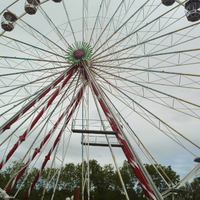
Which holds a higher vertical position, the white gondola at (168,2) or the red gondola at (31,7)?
the red gondola at (31,7)

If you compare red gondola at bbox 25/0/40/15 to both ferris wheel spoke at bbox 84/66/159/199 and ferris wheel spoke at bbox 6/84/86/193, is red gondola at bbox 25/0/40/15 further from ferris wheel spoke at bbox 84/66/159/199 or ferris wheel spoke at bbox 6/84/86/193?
ferris wheel spoke at bbox 84/66/159/199

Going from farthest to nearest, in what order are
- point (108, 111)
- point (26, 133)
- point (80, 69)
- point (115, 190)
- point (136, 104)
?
point (115, 190), point (80, 69), point (136, 104), point (26, 133), point (108, 111)

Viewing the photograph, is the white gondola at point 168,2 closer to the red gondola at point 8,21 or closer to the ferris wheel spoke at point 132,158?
the ferris wheel spoke at point 132,158

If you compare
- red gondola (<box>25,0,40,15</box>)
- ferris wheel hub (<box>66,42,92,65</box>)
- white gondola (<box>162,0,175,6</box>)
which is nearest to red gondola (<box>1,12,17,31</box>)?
red gondola (<box>25,0,40,15</box>)

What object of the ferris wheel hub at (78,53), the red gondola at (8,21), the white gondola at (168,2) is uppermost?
the red gondola at (8,21)

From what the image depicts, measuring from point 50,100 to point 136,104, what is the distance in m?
5.65

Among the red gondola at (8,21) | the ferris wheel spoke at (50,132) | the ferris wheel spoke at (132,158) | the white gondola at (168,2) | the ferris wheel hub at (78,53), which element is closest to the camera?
the ferris wheel spoke at (132,158)

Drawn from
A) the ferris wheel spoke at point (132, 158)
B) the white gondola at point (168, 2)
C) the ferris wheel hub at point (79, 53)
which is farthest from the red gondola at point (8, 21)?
the white gondola at point (168, 2)

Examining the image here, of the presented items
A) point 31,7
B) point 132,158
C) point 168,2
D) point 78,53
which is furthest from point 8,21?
point 132,158

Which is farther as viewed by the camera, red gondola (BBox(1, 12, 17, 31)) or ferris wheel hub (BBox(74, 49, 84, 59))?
red gondola (BBox(1, 12, 17, 31))

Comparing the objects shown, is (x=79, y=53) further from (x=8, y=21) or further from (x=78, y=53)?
(x=8, y=21)

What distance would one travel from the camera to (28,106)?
12531mm

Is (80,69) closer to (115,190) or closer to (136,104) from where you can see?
(136,104)

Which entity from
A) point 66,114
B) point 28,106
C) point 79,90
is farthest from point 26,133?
point 79,90
